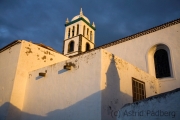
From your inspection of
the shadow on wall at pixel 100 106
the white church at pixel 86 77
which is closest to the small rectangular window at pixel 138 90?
the white church at pixel 86 77

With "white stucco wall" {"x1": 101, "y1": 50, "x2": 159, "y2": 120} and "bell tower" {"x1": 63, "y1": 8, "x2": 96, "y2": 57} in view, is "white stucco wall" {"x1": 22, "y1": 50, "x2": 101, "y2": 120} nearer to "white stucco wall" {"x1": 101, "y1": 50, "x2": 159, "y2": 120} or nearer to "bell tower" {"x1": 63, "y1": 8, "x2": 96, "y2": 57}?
"white stucco wall" {"x1": 101, "y1": 50, "x2": 159, "y2": 120}

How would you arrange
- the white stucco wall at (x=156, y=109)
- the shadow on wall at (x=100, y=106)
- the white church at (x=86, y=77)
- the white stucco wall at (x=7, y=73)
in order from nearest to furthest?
the white stucco wall at (x=156, y=109)
the shadow on wall at (x=100, y=106)
the white church at (x=86, y=77)
the white stucco wall at (x=7, y=73)

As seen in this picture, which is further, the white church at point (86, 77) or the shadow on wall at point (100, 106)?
the white church at point (86, 77)

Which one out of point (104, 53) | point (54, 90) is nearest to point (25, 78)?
point (54, 90)

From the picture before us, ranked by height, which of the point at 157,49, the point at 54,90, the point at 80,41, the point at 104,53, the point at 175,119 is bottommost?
the point at 175,119

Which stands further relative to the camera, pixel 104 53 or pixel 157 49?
pixel 157 49

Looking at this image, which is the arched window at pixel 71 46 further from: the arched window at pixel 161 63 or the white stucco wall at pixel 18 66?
the arched window at pixel 161 63

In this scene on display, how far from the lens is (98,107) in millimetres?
6863

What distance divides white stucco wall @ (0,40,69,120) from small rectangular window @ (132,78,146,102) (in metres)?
6.06

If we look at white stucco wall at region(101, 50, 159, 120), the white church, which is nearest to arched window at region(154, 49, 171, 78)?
the white church

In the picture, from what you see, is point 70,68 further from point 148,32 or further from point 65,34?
point 65,34

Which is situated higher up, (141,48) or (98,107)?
(141,48)

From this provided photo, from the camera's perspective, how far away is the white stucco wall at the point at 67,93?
24.0ft

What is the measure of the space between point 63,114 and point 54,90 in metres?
1.49
